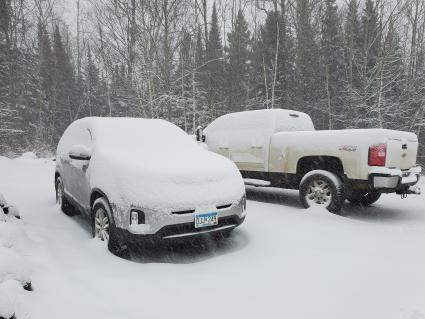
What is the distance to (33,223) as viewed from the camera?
5.25m

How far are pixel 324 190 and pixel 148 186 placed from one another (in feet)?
11.3

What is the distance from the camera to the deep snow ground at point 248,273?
2883mm

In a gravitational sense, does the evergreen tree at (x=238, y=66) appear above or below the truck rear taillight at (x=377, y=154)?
above

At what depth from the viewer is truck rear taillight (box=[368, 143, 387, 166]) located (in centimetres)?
519

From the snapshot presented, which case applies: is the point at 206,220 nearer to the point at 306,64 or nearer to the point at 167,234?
the point at 167,234

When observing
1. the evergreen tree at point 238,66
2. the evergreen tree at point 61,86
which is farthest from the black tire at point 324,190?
the evergreen tree at point 61,86

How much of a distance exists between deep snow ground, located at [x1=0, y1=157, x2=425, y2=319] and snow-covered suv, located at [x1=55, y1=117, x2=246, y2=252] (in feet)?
1.26

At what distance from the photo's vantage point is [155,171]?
3.98 meters

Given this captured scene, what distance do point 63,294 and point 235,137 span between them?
541cm

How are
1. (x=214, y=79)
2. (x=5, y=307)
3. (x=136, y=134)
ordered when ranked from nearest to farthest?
1. (x=5, y=307)
2. (x=136, y=134)
3. (x=214, y=79)

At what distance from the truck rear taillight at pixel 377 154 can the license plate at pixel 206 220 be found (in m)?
2.80

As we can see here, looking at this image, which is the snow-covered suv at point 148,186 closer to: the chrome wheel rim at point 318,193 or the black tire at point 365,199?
the chrome wheel rim at point 318,193

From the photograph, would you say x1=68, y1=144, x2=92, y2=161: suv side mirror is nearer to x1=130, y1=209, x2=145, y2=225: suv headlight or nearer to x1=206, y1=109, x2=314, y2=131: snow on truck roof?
x1=130, y1=209, x2=145, y2=225: suv headlight

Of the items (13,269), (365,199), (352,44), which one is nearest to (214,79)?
(352,44)
